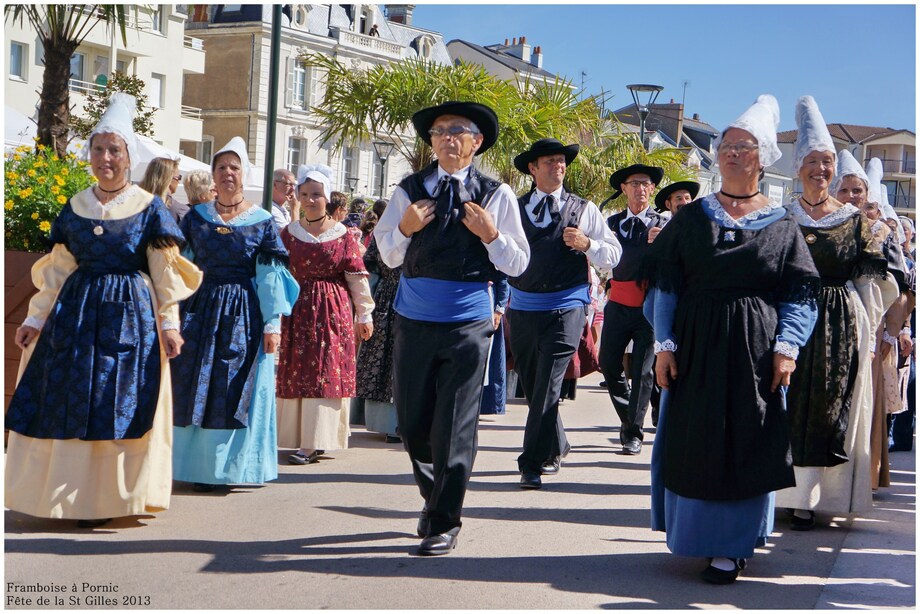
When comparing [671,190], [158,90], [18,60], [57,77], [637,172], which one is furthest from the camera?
[158,90]

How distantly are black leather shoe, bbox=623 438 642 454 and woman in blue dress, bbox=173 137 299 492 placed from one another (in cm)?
345

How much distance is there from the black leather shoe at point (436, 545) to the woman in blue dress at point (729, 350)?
1.02m

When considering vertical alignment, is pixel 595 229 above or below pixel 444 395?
above

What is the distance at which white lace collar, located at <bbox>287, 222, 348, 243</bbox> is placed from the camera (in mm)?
8609

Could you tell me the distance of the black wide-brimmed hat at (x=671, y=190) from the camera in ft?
35.1

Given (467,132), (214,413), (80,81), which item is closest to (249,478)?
(214,413)

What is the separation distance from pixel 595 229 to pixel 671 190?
2657 millimetres

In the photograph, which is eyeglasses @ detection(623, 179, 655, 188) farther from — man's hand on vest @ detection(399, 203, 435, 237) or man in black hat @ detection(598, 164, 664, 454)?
man's hand on vest @ detection(399, 203, 435, 237)

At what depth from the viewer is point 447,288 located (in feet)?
19.5

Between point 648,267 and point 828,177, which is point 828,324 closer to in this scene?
point 828,177

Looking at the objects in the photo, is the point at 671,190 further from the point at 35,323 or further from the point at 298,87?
the point at 298,87

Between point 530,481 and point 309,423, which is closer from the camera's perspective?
point 530,481

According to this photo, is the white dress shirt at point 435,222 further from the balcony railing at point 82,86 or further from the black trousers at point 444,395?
the balcony railing at point 82,86

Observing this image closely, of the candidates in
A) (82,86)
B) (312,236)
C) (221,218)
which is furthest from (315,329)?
(82,86)
